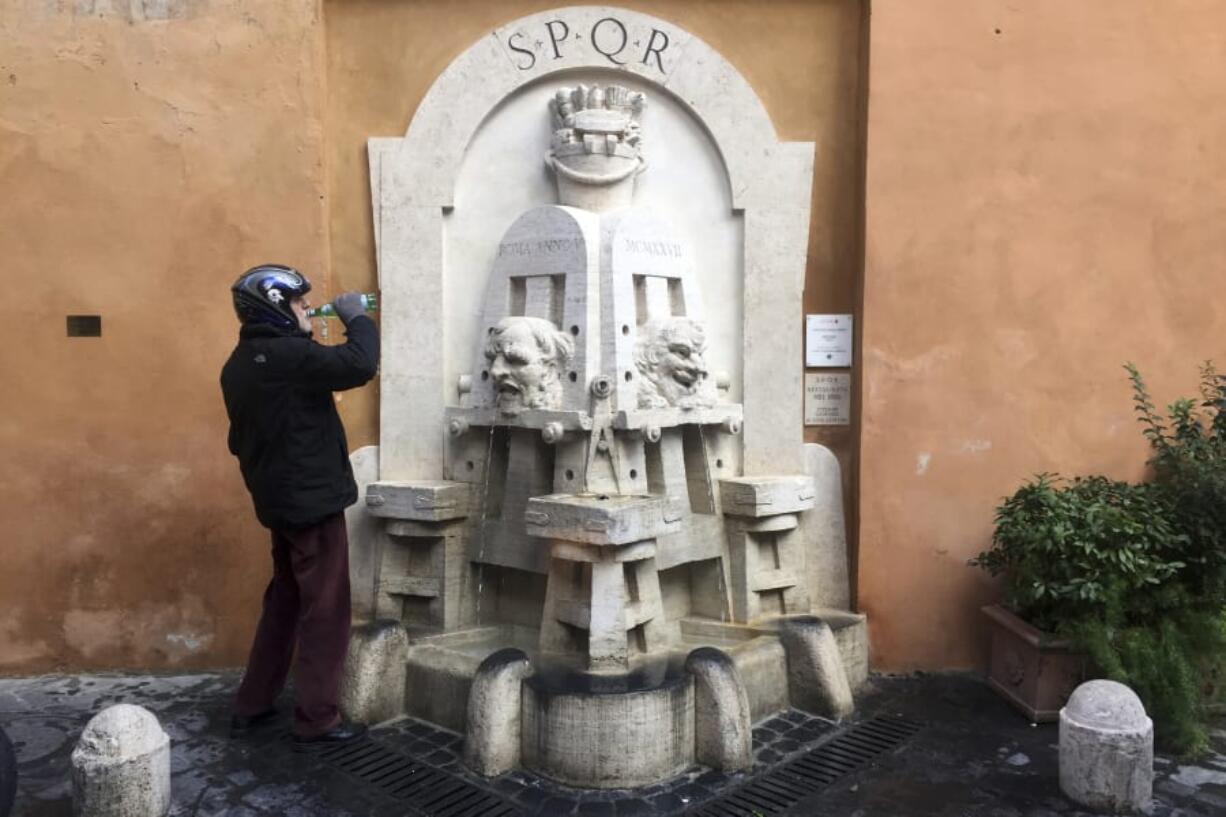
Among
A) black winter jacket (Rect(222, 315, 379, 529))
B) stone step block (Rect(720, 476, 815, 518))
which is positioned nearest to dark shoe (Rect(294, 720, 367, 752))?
black winter jacket (Rect(222, 315, 379, 529))

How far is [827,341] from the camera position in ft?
16.5

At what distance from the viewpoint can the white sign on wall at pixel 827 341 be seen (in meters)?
5.03

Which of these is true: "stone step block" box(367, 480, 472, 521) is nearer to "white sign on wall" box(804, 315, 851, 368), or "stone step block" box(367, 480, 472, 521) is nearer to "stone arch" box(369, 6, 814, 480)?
"stone arch" box(369, 6, 814, 480)

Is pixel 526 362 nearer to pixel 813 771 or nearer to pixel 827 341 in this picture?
pixel 827 341

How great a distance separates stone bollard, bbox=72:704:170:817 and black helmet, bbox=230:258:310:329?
1.66 metres

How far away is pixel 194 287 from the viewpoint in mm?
4922

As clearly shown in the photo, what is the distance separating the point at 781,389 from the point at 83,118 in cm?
405

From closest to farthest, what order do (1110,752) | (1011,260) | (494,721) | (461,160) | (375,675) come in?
(1110,752) → (494,721) → (375,675) → (1011,260) → (461,160)

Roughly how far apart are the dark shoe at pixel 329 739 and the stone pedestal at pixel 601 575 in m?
0.95

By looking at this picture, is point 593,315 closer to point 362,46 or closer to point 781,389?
point 781,389

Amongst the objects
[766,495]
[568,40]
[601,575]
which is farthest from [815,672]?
[568,40]

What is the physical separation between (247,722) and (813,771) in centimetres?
263

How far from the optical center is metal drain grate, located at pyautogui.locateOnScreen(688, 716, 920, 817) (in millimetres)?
3633

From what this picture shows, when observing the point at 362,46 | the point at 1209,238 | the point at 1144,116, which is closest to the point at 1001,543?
the point at 1209,238
